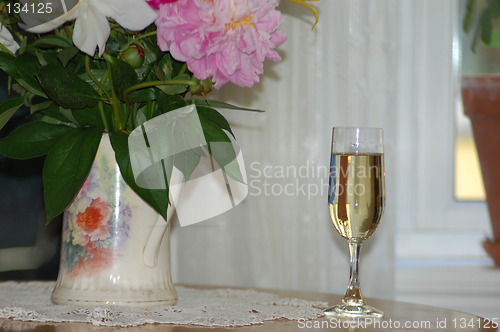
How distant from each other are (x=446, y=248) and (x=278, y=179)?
1.81 ft

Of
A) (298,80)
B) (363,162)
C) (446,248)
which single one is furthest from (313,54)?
(363,162)

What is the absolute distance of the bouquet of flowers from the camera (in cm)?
85

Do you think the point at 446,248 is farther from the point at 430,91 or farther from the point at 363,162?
the point at 363,162

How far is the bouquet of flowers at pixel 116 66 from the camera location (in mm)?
846

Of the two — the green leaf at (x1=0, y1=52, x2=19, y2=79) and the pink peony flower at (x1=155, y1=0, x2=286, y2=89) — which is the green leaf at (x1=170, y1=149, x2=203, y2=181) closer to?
the pink peony flower at (x1=155, y1=0, x2=286, y2=89)

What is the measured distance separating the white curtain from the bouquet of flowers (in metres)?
0.68

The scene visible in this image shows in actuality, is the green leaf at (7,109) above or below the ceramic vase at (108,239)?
above

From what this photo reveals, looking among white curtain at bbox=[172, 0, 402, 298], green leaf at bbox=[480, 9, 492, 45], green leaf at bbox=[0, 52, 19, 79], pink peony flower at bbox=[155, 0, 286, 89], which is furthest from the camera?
green leaf at bbox=[480, 9, 492, 45]

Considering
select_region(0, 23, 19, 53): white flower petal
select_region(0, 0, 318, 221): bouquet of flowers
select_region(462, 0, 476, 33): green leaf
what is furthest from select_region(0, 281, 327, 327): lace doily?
select_region(462, 0, 476, 33): green leaf

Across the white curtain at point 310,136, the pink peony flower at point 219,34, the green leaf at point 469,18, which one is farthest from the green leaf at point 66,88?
the green leaf at point 469,18

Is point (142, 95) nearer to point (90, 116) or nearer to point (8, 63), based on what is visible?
point (90, 116)

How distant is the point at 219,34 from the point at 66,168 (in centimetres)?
25

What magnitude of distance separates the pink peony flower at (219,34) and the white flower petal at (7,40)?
0.23 m

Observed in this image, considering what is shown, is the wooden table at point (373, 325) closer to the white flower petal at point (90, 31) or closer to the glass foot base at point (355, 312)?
the glass foot base at point (355, 312)
